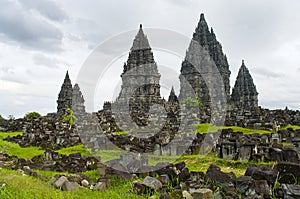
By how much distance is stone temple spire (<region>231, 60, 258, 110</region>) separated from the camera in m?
50.0

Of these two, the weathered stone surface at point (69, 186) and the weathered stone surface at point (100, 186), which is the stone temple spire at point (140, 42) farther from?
the weathered stone surface at point (69, 186)

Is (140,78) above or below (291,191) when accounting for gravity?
above

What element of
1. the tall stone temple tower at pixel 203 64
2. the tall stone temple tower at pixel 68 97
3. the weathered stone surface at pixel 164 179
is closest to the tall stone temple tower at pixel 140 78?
the tall stone temple tower at pixel 203 64

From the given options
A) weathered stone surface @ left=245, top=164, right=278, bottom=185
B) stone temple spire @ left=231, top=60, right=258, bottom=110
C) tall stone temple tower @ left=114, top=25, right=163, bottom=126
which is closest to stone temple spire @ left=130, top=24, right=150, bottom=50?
tall stone temple tower @ left=114, top=25, right=163, bottom=126

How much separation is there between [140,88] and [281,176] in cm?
3686

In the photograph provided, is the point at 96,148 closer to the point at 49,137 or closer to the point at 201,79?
the point at 49,137

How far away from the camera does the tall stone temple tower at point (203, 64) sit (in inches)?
1976

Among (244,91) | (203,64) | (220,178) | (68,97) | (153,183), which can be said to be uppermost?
(203,64)

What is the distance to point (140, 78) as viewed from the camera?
141ft

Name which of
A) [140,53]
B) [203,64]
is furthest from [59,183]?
[203,64]

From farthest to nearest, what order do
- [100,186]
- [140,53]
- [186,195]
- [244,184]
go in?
[140,53], [100,186], [244,184], [186,195]

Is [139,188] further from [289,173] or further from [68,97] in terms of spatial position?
[68,97]

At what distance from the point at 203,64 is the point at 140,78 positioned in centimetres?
1438

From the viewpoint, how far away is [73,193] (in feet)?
18.7
